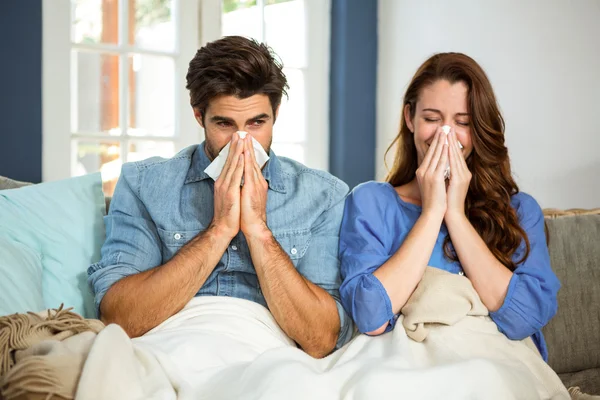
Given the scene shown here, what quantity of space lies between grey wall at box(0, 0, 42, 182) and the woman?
1602mm

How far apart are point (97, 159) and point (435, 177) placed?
6.26 ft

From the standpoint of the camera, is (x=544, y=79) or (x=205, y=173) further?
(x=544, y=79)

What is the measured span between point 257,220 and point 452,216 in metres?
0.48

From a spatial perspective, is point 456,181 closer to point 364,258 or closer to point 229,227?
point 364,258

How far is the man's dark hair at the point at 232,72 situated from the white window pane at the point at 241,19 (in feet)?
6.03

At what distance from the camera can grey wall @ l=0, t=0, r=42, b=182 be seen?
113 inches

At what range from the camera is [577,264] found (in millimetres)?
2191

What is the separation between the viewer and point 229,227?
1.77 metres

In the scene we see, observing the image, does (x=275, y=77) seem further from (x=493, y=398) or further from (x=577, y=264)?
(x=577, y=264)

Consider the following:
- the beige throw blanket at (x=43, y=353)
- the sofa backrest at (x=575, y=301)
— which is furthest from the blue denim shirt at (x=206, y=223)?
the sofa backrest at (x=575, y=301)

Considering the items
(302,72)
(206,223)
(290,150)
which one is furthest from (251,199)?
(302,72)

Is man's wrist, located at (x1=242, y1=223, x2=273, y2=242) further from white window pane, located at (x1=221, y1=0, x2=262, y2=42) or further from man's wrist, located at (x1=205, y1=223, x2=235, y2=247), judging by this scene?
white window pane, located at (x1=221, y1=0, x2=262, y2=42)

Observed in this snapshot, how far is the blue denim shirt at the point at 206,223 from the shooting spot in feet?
5.95

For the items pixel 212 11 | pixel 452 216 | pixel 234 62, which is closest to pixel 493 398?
pixel 452 216
